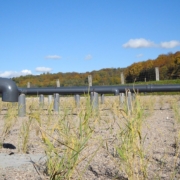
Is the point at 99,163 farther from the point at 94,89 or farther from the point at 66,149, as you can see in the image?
the point at 94,89

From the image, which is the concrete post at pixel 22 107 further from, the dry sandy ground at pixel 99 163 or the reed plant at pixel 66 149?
the reed plant at pixel 66 149

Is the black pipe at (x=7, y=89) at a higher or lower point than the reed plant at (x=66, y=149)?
higher

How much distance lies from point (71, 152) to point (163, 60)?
42092mm

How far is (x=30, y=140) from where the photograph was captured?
4145 mm

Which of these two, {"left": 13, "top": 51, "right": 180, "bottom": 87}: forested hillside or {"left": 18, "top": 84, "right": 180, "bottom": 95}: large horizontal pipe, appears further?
{"left": 13, "top": 51, "right": 180, "bottom": 87}: forested hillside

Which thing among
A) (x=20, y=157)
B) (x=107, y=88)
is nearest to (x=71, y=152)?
(x=20, y=157)

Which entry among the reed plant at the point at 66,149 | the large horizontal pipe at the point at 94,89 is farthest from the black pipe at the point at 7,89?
the large horizontal pipe at the point at 94,89

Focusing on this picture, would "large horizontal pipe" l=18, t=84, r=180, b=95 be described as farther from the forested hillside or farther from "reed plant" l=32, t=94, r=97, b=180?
the forested hillside

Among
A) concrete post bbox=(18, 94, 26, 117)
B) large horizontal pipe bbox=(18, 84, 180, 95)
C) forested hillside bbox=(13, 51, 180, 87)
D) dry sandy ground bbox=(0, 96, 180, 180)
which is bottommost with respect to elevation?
dry sandy ground bbox=(0, 96, 180, 180)

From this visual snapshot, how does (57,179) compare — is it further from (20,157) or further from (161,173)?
(20,157)

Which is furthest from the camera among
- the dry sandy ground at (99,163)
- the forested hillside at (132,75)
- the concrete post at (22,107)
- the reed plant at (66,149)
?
the forested hillside at (132,75)

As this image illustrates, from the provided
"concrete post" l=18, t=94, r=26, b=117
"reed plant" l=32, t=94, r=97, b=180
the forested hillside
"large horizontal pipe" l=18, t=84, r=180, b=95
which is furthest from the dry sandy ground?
the forested hillside

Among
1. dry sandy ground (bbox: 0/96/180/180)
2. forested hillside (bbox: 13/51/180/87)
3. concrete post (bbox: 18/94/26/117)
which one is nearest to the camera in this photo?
dry sandy ground (bbox: 0/96/180/180)

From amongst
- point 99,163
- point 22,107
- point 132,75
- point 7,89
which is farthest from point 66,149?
point 132,75
